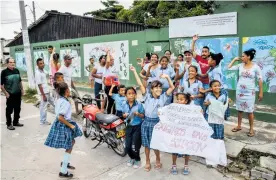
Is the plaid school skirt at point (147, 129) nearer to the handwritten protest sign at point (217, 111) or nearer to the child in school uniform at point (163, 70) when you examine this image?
the handwritten protest sign at point (217, 111)

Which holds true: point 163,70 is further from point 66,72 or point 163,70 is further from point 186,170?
point 66,72

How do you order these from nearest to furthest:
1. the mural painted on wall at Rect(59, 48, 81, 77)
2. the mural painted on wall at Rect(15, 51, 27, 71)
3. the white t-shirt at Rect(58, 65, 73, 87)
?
the white t-shirt at Rect(58, 65, 73, 87) → the mural painted on wall at Rect(59, 48, 81, 77) → the mural painted on wall at Rect(15, 51, 27, 71)

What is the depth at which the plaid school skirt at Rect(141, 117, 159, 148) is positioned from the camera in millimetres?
3904

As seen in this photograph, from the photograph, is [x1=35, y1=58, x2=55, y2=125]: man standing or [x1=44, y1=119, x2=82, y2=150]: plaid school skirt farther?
[x1=35, y1=58, x2=55, y2=125]: man standing

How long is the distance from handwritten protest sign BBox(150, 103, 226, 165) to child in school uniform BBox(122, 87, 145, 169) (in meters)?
0.33

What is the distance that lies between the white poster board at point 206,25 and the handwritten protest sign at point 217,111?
148 inches

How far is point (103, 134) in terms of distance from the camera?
477 centimetres

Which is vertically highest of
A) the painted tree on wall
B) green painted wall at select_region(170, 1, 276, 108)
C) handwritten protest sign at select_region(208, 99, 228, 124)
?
the painted tree on wall

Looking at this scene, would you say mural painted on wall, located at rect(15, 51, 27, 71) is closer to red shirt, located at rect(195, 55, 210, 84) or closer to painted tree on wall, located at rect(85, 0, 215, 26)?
painted tree on wall, located at rect(85, 0, 215, 26)

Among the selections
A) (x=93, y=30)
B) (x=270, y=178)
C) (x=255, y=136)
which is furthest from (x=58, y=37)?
(x=270, y=178)

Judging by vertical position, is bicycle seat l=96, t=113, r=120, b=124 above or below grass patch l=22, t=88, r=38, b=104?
above

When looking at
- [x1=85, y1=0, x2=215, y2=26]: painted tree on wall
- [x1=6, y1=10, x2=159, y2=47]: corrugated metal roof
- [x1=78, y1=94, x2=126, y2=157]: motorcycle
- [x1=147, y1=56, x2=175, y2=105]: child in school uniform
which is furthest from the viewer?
[x1=85, y1=0, x2=215, y2=26]: painted tree on wall

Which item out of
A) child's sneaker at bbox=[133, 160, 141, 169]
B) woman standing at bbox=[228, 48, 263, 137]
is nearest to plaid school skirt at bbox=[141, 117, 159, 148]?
child's sneaker at bbox=[133, 160, 141, 169]

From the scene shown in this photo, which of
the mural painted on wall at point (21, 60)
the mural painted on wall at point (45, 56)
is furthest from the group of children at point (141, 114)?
the mural painted on wall at point (21, 60)
